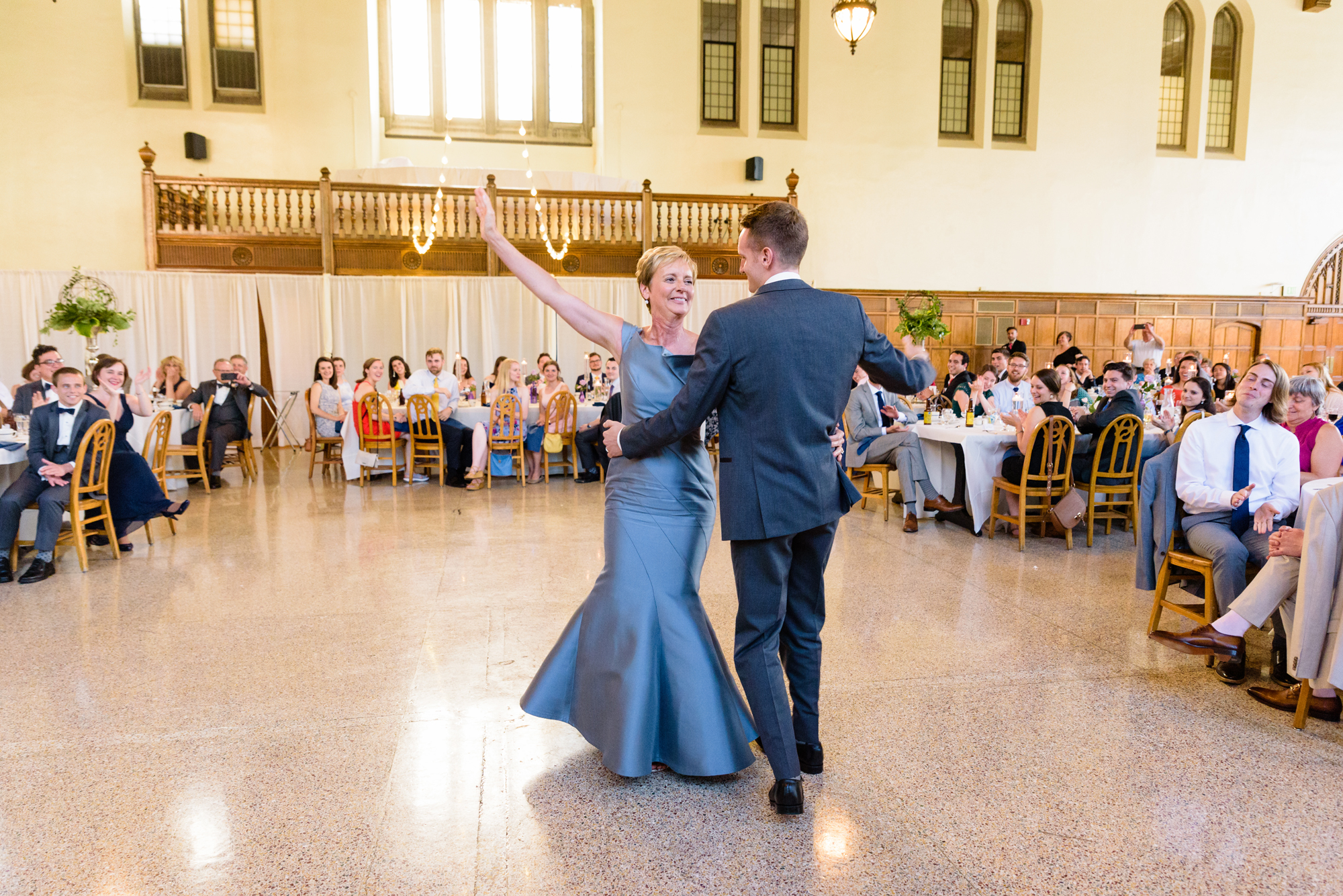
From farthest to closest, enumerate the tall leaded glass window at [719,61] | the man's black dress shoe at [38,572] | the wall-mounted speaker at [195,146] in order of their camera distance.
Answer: the tall leaded glass window at [719,61] < the wall-mounted speaker at [195,146] < the man's black dress shoe at [38,572]

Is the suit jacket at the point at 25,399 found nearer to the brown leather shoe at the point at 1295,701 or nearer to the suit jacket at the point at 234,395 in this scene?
the suit jacket at the point at 234,395

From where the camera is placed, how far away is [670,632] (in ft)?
7.48

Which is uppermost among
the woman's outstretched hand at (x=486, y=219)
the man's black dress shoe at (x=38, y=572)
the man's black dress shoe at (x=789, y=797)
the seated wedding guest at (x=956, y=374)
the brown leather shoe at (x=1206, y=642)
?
the woman's outstretched hand at (x=486, y=219)

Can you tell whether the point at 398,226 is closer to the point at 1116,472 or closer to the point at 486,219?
the point at 1116,472

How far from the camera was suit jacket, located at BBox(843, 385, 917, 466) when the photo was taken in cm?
641

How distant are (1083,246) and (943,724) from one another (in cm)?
1344

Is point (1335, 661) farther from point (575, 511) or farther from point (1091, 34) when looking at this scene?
point (1091, 34)

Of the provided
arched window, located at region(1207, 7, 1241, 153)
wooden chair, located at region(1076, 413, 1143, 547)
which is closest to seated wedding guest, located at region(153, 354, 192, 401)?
wooden chair, located at region(1076, 413, 1143, 547)

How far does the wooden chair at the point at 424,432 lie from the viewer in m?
7.84

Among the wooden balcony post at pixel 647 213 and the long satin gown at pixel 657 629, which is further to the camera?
the wooden balcony post at pixel 647 213

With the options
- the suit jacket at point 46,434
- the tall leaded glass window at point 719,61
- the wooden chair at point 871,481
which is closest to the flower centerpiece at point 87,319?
the suit jacket at point 46,434

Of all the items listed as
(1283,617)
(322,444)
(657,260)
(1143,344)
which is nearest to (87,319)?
(322,444)

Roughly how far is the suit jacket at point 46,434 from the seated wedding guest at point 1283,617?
18.7 feet

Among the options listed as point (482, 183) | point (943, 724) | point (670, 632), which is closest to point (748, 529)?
point (670, 632)
